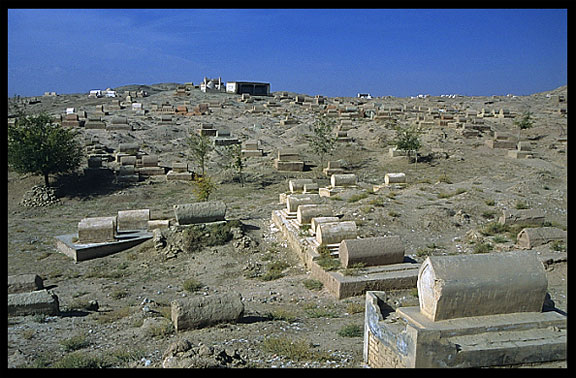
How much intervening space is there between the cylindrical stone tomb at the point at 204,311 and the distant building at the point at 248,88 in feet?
178

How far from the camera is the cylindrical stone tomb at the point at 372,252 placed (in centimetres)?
967

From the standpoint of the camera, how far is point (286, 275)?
439 inches

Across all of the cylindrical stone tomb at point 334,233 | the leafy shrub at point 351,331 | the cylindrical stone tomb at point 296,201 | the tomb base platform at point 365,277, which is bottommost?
the leafy shrub at point 351,331

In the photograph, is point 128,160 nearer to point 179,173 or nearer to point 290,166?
point 179,173

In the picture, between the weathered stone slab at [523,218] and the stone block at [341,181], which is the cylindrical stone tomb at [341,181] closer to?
the stone block at [341,181]

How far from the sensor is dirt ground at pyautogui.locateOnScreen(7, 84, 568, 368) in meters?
6.74

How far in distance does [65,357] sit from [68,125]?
2788cm

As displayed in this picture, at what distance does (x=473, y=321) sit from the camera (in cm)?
544

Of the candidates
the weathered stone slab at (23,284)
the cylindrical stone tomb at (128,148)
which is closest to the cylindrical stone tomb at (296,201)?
the weathered stone slab at (23,284)

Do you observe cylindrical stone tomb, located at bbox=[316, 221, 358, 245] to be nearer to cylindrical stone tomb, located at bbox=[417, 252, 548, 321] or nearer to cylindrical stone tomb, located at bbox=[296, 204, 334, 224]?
cylindrical stone tomb, located at bbox=[296, 204, 334, 224]

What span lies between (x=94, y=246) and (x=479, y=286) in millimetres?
10984

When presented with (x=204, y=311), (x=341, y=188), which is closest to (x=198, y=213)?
(x=204, y=311)

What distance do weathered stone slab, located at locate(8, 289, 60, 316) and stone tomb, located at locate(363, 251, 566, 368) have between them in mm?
5885
